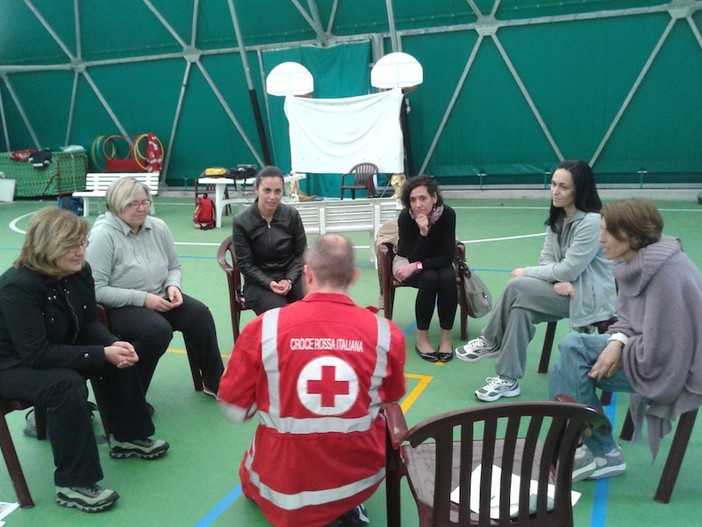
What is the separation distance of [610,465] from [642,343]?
26.8 inches

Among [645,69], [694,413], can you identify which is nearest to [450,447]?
[694,413]

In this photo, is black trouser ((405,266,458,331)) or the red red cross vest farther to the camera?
black trouser ((405,266,458,331))

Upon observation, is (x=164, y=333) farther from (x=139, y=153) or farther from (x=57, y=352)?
(x=139, y=153)

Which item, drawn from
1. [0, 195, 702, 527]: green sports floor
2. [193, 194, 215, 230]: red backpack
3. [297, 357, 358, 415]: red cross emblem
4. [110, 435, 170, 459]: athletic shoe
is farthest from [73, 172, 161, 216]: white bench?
[297, 357, 358, 415]: red cross emblem

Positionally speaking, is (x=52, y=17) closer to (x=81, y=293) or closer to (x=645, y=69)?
(x=645, y=69)

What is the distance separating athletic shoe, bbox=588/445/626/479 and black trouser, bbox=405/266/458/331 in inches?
65.8

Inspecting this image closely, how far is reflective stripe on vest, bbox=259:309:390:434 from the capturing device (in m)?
2.23

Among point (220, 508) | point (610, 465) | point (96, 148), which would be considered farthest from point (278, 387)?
point (96, 148)

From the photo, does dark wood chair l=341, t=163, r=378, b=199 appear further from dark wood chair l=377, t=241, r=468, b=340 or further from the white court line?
dark wood chair l=377, t=241, r=468, b=340

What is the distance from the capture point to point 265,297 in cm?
432

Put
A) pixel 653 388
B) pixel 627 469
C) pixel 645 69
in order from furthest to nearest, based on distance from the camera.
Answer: pixel 645 69
pixel 627 469
pixel 653 388

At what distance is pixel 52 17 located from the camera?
15172 mm

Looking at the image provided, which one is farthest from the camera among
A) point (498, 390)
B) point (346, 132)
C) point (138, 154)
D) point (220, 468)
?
point (138, 154)

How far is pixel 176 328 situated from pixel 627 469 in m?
2.57
